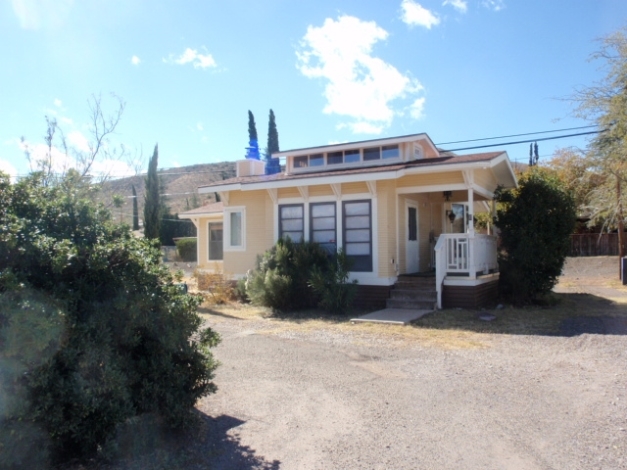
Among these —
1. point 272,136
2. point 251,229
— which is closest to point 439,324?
point 251,229

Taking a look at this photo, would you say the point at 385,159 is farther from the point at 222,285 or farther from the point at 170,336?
the point at 170,336

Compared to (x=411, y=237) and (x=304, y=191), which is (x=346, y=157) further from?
(x=411, y=237)

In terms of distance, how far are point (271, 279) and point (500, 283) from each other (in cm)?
584

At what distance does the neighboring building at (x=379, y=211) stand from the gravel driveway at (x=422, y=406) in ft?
14.5

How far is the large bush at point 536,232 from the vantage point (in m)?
12.3

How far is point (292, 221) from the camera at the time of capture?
14266 millimetres

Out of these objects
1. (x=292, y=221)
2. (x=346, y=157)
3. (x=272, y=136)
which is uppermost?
(x=272, y=136)

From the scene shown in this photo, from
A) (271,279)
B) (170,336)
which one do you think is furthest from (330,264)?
(170,336)

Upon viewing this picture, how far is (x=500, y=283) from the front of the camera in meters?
13.4

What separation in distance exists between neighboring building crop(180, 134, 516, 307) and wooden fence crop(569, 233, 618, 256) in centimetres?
1589

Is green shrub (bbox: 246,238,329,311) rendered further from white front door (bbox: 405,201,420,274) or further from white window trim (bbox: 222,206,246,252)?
white window trim (bbox: 222,206,246,252)

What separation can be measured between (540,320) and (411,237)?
14.4 feet

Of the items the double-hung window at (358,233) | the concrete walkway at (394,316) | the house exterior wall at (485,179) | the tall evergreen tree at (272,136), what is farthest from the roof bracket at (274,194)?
the tall evergreen tree at (272,136)

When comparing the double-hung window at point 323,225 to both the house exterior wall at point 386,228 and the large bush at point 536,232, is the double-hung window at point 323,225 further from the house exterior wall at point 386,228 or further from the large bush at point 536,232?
the large bush at point 536,232
